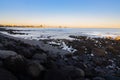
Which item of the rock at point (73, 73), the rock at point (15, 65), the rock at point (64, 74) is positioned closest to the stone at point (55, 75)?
the rock at point (64, 74)

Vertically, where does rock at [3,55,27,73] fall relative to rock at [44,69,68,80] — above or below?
above

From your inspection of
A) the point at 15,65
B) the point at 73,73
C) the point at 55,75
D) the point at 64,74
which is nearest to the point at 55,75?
the point at 55,75

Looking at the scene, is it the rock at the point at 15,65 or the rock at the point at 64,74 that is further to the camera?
the rock at the point at 15,65

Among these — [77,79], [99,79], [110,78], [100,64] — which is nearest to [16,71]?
[77,79]

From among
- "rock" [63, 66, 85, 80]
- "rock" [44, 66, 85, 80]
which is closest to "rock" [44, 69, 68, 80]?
"rock" [44, 66, 85, 80]

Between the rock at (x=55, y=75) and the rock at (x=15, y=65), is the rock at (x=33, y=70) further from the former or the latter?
the rock at (x=55, y=75)

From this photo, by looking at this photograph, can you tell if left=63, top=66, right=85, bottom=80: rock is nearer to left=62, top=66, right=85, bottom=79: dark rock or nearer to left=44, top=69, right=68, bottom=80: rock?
left=62, top=66, right=85, bottom=79: dark rock

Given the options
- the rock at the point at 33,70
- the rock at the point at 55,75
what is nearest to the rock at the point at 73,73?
the rock at the point at 55,75

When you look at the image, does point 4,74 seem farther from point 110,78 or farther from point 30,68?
point 110,78

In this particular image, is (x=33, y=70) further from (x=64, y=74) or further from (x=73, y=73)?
(x=73, y=73)

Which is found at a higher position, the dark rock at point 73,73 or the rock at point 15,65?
the rock at point 15,65

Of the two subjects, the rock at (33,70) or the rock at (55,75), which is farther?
the rock at (33,70)

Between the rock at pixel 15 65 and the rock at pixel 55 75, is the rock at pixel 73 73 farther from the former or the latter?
the rock at pixel 15 65

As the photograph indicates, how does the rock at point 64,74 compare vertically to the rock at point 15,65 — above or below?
below
